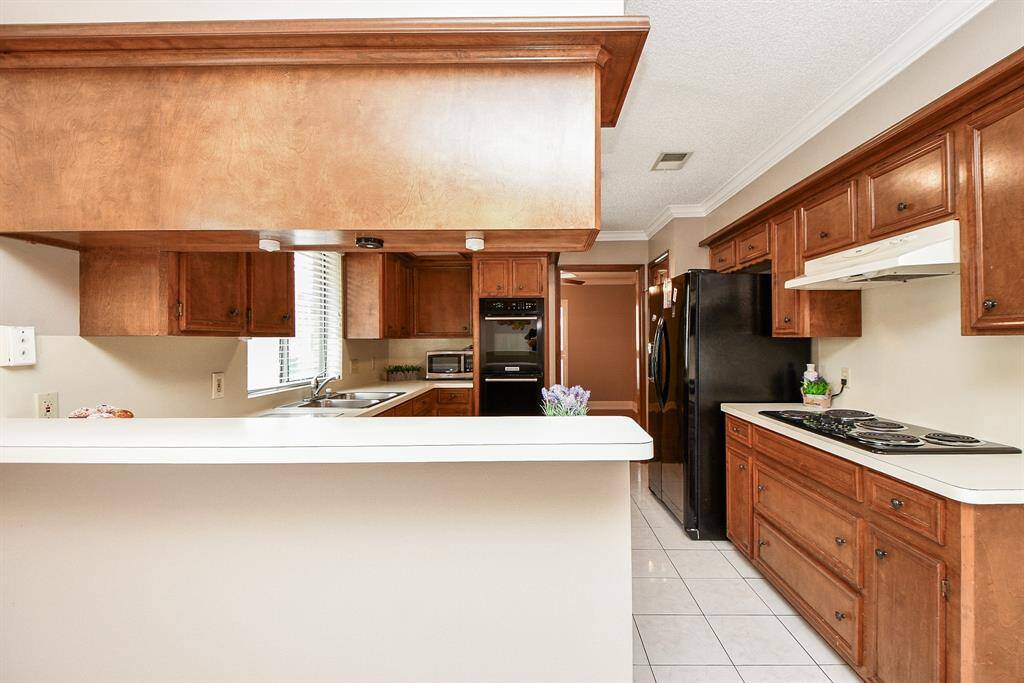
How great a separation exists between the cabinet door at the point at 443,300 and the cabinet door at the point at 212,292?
3.17 meters

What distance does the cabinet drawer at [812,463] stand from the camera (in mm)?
1880

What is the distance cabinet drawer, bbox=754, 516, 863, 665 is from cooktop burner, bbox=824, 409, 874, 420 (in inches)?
26.5

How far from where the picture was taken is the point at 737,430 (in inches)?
117

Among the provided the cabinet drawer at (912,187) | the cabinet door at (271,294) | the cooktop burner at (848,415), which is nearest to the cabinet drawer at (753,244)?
the cabinet drawer at (912,187)

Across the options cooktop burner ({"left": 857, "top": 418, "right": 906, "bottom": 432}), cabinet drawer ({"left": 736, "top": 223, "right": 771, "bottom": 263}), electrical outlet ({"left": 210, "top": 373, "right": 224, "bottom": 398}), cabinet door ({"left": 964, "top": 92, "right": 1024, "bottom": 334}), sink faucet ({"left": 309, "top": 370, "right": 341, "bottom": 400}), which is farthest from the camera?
sink faucet ({"left": 309, "top": 370, "right": 341, "bottom": 400})

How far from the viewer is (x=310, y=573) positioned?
4.76 ft

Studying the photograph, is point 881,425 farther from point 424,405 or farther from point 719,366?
point 424,405

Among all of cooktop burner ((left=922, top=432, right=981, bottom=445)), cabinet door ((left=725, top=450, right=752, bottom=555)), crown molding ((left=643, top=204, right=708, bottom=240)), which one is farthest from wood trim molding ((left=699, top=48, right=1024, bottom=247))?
crown molding ((left=643, top=204, right=708, bottom=240))

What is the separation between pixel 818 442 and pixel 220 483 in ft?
7.53

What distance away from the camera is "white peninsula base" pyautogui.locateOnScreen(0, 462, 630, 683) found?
144 cm

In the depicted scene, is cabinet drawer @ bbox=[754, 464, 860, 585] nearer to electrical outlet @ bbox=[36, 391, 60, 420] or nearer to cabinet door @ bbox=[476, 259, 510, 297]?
cabinet door @ bbox=[476, 259, 510, 297]

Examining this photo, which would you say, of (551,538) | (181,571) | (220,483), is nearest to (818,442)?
(551,538)

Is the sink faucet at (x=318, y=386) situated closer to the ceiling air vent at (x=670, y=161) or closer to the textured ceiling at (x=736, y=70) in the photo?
the textured ceiling at (x=736, y=70)

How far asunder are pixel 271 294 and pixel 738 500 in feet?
9.59
